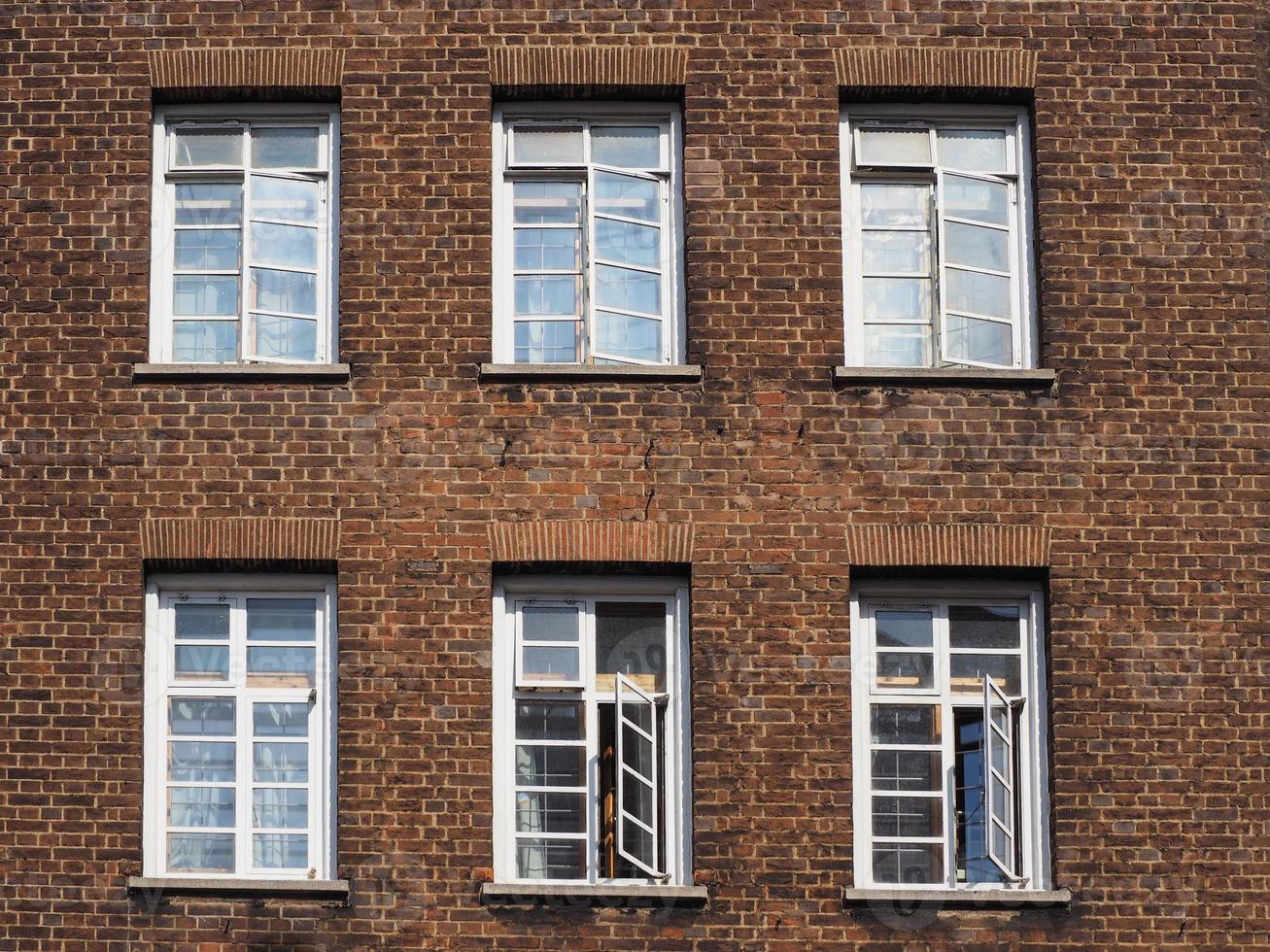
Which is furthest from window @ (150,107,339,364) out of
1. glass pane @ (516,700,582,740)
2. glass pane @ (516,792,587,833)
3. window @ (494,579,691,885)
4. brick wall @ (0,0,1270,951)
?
glass pane @ (516,792,587,833)

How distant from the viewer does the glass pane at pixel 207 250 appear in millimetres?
17031

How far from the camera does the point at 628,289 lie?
17.0 metres

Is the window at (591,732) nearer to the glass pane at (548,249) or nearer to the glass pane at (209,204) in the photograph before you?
the glass pane at (548,249)

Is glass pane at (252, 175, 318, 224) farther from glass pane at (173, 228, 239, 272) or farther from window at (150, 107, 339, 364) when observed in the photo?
glass pane at (173, 228, 239, 272)

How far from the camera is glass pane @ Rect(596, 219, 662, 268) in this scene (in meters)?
17.0

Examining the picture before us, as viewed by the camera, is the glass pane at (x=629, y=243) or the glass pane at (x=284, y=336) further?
the glass pane at (x=629, y=243)

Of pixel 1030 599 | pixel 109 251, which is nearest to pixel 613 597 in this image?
pixel 1030 599

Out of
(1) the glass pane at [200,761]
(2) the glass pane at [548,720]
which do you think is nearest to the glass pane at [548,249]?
(2) the glass pane at [548,720]

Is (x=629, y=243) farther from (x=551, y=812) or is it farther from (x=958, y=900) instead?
(x=958, y=900)

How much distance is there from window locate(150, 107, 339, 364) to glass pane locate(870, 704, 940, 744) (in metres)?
4.74

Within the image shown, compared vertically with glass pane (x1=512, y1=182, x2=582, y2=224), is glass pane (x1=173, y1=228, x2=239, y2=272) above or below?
below

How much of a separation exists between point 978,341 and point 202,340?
5.72m

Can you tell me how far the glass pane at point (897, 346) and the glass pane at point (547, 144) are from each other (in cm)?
254

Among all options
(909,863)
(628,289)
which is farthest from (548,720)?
(628,289)
